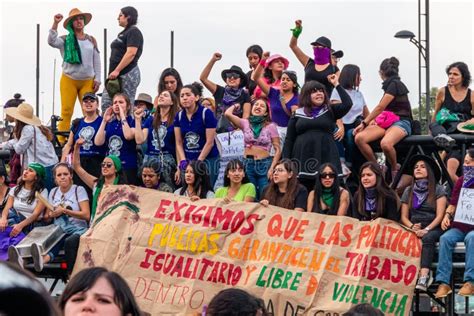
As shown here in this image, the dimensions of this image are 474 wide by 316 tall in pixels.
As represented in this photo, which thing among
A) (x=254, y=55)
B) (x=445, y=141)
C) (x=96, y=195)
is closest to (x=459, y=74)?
(x=445, y=141)

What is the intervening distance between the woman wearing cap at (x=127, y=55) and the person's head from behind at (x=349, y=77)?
2.59m

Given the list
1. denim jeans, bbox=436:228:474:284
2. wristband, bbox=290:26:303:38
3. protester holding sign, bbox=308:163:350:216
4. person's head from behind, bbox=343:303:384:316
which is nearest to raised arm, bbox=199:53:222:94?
wristband, bbox=290:26:303:38

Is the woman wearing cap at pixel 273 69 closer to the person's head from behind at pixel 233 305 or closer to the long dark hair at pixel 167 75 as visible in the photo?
the long dark hair at pixel 167 75

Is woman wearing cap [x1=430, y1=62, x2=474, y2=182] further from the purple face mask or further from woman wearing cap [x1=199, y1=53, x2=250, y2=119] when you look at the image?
woman wearing cap [x1=199, y1=53, x2=250, y2=119]

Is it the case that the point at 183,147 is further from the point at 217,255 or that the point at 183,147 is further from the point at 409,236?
the point at 409,236

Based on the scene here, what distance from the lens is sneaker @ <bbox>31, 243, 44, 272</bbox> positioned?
10758 millimetres

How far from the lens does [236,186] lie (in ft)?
35.2

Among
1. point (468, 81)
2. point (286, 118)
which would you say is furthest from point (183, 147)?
point (468, 81)

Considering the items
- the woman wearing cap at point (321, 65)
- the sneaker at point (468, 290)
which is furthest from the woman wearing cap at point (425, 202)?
the woman wearing cap at point (321, 65)

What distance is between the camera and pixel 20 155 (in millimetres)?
12641

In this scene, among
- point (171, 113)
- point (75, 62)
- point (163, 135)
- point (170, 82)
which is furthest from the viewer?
point (75, 62)

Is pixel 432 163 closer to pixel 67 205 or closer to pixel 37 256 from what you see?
pixel 67 205

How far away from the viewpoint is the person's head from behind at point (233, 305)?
174 inches

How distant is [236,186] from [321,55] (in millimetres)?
1676
